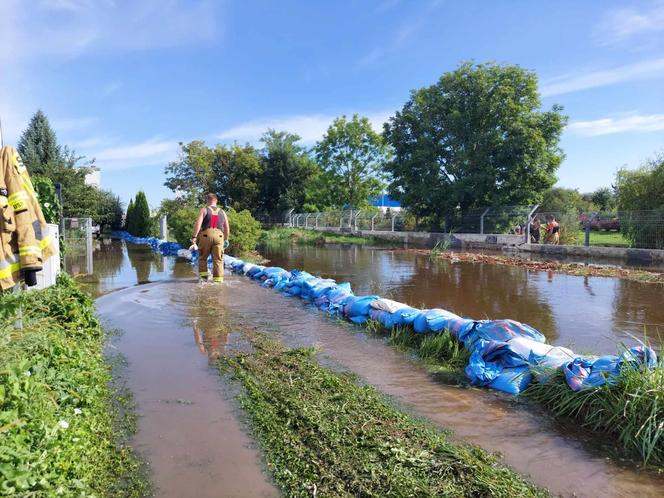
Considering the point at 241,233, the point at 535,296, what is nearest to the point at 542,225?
the point at 535,296

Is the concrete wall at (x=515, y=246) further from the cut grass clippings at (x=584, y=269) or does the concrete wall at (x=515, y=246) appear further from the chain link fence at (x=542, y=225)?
the cut grass clippings at (x=584, y=269)

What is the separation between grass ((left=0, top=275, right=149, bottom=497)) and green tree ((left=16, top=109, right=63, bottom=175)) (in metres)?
20.9

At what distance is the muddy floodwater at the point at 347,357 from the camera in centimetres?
271

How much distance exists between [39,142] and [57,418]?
940 inches

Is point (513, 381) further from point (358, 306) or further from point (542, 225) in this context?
point (542, 225)

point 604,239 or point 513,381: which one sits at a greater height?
point 604,239

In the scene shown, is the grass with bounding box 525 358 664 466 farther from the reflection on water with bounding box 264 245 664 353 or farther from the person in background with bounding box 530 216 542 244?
the person in background with bounding box 530 216 542 244

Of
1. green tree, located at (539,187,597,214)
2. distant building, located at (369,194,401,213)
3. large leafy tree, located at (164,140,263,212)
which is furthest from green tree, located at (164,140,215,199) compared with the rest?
green tree, located at (539,187,597,214)

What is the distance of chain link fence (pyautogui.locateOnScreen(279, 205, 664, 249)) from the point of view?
614 inches

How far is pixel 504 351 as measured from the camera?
13.6 feet

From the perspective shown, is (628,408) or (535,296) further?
(535,296)

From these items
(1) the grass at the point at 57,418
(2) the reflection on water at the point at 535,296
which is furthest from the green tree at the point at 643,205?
(1) the grass at the point at 57,418

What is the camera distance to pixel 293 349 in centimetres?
492

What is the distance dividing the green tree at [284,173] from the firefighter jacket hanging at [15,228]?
118ft
